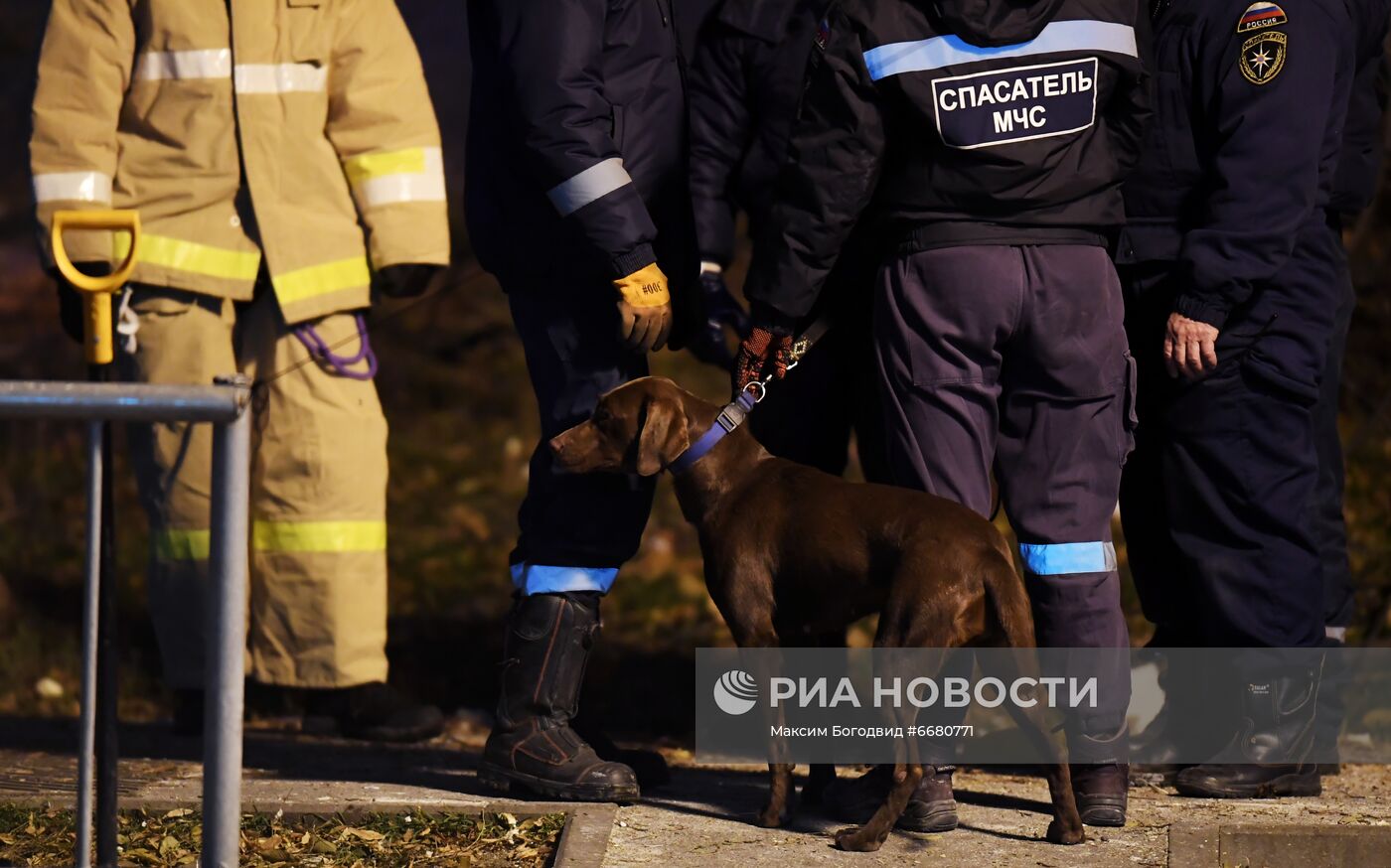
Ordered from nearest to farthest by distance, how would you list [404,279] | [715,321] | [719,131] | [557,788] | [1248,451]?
[557,788] < [1248,451] < [715,321] < [719,131] < [404,279]

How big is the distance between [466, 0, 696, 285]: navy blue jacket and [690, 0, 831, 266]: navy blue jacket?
29cm

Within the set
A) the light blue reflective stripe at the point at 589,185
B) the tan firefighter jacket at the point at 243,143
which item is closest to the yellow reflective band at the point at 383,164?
the tan firefighter jacket at the point at 243,143

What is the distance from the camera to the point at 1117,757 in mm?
4004

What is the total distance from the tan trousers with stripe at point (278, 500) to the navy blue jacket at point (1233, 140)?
2098 mm

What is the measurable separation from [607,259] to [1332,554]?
213cm

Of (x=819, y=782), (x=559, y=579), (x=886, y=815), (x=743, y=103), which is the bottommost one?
(x=819, y=782)

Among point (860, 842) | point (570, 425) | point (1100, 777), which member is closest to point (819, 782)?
point (860, 842)

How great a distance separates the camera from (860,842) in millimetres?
3727

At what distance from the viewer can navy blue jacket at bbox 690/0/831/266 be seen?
4.63 metres

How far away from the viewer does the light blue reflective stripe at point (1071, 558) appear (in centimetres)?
393

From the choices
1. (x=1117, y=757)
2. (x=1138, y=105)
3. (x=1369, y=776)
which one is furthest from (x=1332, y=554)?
(x=1138, y=105)

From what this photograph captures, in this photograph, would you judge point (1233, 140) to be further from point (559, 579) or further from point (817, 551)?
point (559, 579)

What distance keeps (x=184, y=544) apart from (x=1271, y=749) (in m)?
2.80

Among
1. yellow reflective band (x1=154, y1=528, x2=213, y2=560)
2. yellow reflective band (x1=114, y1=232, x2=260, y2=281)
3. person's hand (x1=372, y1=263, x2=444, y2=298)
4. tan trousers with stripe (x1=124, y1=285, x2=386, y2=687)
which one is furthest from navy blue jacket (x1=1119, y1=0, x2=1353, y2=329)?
yellow reflective band (x1=154, y1=528, x2=213, y2=560)
